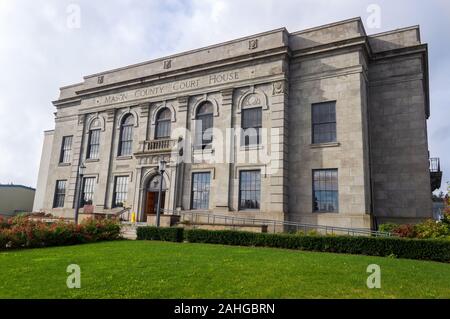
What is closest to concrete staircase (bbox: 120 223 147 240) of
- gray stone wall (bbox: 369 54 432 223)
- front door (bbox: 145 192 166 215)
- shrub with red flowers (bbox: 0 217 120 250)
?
shrub with red flowers (bbox: 0 217 120 250)

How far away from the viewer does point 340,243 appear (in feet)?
48.9

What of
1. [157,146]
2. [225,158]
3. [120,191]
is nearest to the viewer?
[225,158]

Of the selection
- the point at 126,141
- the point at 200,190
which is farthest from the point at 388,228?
the point at 126,141

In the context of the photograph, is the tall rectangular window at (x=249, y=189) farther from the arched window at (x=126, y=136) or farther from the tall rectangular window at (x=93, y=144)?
the tall rectangular window at (x=93, y=144)

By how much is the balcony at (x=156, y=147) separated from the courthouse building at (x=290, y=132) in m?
0.09

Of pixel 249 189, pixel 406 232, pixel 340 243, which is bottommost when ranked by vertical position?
pixel 340 243

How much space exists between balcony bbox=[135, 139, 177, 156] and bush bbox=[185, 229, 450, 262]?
8554 mm

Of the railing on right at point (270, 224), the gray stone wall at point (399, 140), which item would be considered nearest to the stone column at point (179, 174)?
the railing on right at point (270, 224)

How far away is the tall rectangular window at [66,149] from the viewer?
3238 centimetres

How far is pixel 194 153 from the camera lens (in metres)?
24.6

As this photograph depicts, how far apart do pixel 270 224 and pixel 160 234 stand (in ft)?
21.6

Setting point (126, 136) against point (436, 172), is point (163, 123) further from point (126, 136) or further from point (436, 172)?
point (436, 172)

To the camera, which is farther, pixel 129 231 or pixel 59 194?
pixel 59 194
